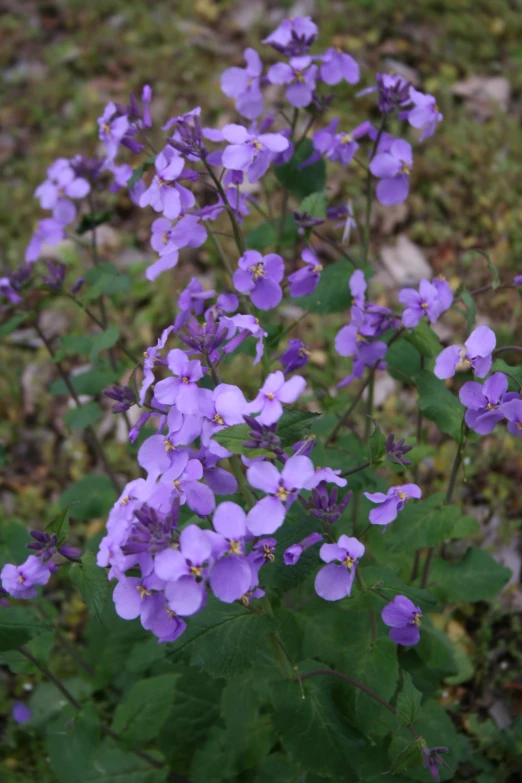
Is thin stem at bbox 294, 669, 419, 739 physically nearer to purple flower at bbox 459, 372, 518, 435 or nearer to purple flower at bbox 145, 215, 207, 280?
purple flower at bbox 459, 372, 518, 435

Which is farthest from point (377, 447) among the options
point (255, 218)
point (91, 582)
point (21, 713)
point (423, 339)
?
point (255, 218)

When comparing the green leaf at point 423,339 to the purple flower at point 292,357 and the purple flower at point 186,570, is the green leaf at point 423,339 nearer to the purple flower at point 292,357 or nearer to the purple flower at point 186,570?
the purple flower at point 292,357

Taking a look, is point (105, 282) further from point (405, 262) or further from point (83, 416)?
point (405, 262)

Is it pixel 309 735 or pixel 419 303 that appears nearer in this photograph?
A: pixel 309 735

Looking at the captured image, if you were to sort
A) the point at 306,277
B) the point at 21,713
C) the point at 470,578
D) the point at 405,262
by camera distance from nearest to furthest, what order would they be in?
the point at 306,277 → the point at 470,578 → the point at 21,713 → the point at 405,262

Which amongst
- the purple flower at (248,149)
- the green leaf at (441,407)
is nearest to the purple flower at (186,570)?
the green leaf at (441,407)

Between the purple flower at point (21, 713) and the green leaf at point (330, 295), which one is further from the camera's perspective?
the purple flower at point (21, 713)
